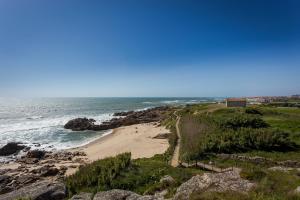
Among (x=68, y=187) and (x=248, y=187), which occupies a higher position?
(x=248, y=187)

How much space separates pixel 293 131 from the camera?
3119 centimetres

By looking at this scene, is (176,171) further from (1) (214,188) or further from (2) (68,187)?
(2) (68,187)

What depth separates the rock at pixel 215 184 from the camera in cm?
1223

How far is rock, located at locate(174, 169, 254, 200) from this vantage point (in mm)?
12234

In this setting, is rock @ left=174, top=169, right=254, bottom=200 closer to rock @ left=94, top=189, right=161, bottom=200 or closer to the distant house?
rock @ left=94, top=189, right=161, bottom=200

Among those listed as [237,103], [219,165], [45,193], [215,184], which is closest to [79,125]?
[237,103]

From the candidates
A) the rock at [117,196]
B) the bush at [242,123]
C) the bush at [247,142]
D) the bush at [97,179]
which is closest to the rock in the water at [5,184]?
the bush at [97,179]

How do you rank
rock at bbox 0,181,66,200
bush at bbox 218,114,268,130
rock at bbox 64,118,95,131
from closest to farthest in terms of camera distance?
1. rock at bbox 0,181,66,200
2. bush at bbox 218,114,268,130
3. rock at bbox 64,118,95,131

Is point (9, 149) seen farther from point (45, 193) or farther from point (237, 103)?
point (237, 103)

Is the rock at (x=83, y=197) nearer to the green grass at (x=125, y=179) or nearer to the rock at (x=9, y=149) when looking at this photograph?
the green grass at (x=125, y=179)

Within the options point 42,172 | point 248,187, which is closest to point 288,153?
point 248,187

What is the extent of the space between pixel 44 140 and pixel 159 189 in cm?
4036

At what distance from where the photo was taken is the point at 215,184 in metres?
12.9

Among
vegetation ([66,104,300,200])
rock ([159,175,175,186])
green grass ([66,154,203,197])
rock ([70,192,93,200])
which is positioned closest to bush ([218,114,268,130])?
vegetation ([66,104,300,200])
